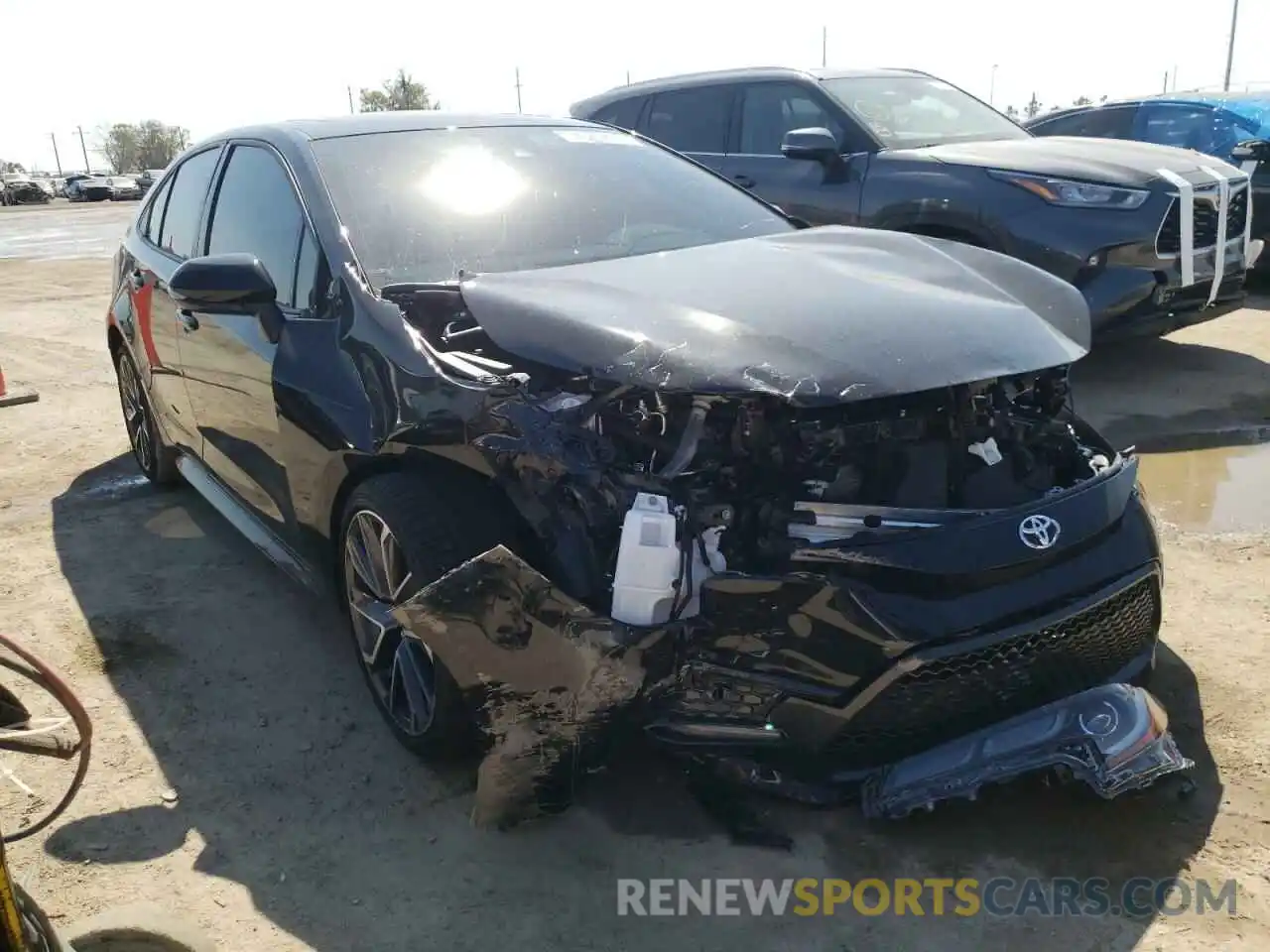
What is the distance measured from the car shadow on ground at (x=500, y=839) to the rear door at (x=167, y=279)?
1424 mm

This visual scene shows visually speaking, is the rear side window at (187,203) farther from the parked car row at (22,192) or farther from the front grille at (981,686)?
the parked car row at (22,192)

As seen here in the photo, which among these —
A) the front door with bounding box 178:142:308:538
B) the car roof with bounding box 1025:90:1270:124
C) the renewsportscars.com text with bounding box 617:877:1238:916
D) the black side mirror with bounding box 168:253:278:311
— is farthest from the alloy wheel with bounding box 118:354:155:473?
the car roof with bounding box 1025:90:1270:124

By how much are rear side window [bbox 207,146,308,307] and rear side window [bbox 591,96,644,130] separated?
4096 mm

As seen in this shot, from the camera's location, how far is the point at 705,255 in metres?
3.21

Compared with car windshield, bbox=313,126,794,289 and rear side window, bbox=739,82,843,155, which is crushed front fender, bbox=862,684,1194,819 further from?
rear side window, bbox=739,82,843,155

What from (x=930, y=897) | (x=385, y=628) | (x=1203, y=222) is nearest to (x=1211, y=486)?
(x=1203, y=222)

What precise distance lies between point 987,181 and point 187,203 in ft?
13.0

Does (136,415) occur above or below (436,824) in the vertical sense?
above

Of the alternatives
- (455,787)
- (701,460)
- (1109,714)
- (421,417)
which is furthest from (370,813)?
(1109,714)

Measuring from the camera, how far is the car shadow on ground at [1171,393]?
531 centimetres

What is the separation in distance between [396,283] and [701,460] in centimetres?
110

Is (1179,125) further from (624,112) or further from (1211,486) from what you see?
(1211,486)

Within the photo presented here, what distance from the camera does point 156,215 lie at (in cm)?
488

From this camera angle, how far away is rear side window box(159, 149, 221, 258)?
4254 mm
